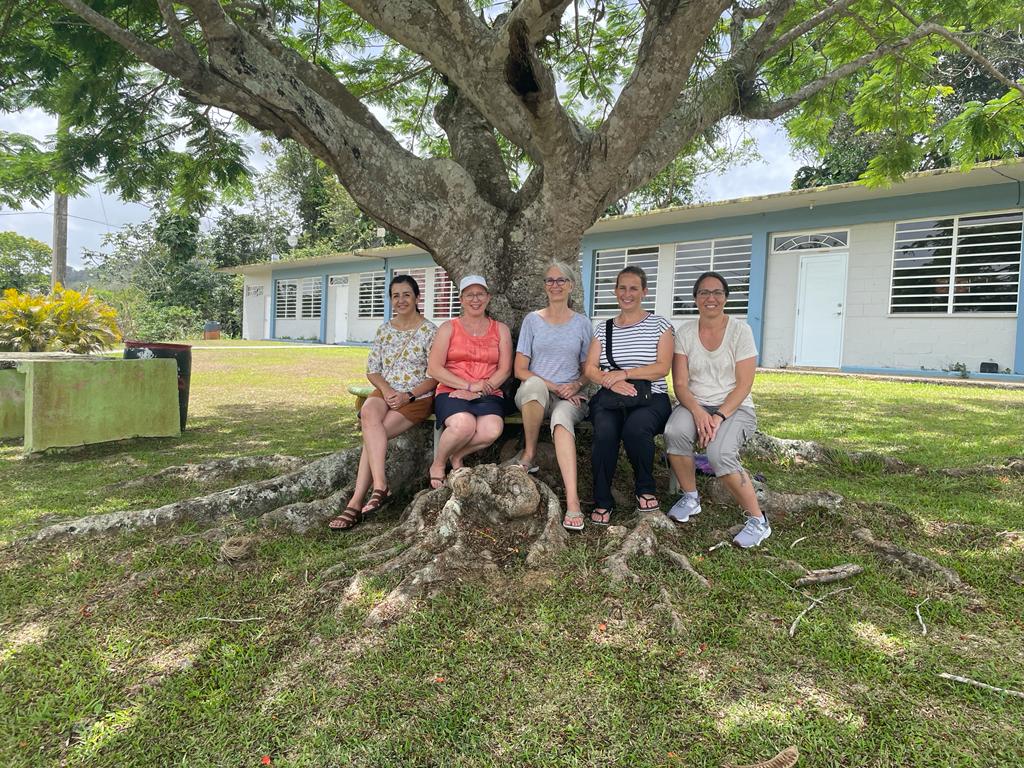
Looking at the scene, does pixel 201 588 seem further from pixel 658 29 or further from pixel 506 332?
pixel 658 29

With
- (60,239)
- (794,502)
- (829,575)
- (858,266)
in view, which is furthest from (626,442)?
(60,239)

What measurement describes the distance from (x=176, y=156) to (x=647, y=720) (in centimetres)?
661

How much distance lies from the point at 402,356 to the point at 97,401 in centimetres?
330

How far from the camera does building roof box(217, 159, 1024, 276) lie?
9.89 m

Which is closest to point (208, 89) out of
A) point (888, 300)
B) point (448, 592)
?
point (448, 592)

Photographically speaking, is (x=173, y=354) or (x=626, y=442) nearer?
(x=626, y=442)

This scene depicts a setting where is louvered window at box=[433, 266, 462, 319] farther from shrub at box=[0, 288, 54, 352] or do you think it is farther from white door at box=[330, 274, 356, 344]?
shrub at box=[0, 288, 54, 352]

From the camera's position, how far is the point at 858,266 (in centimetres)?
1200

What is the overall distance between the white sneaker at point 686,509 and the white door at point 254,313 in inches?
1084

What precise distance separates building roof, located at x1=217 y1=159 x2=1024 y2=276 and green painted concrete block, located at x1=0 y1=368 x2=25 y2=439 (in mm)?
4972

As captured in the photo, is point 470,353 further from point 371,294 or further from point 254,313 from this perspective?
point 254,313

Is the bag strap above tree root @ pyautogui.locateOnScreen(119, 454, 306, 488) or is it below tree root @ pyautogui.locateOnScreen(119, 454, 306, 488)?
above

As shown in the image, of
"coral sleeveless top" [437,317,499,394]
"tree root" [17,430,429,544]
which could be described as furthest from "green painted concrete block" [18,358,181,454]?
"coral sleeveless top" [437,317,499,394]

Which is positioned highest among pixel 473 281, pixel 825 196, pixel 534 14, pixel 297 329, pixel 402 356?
pixel 825 196
